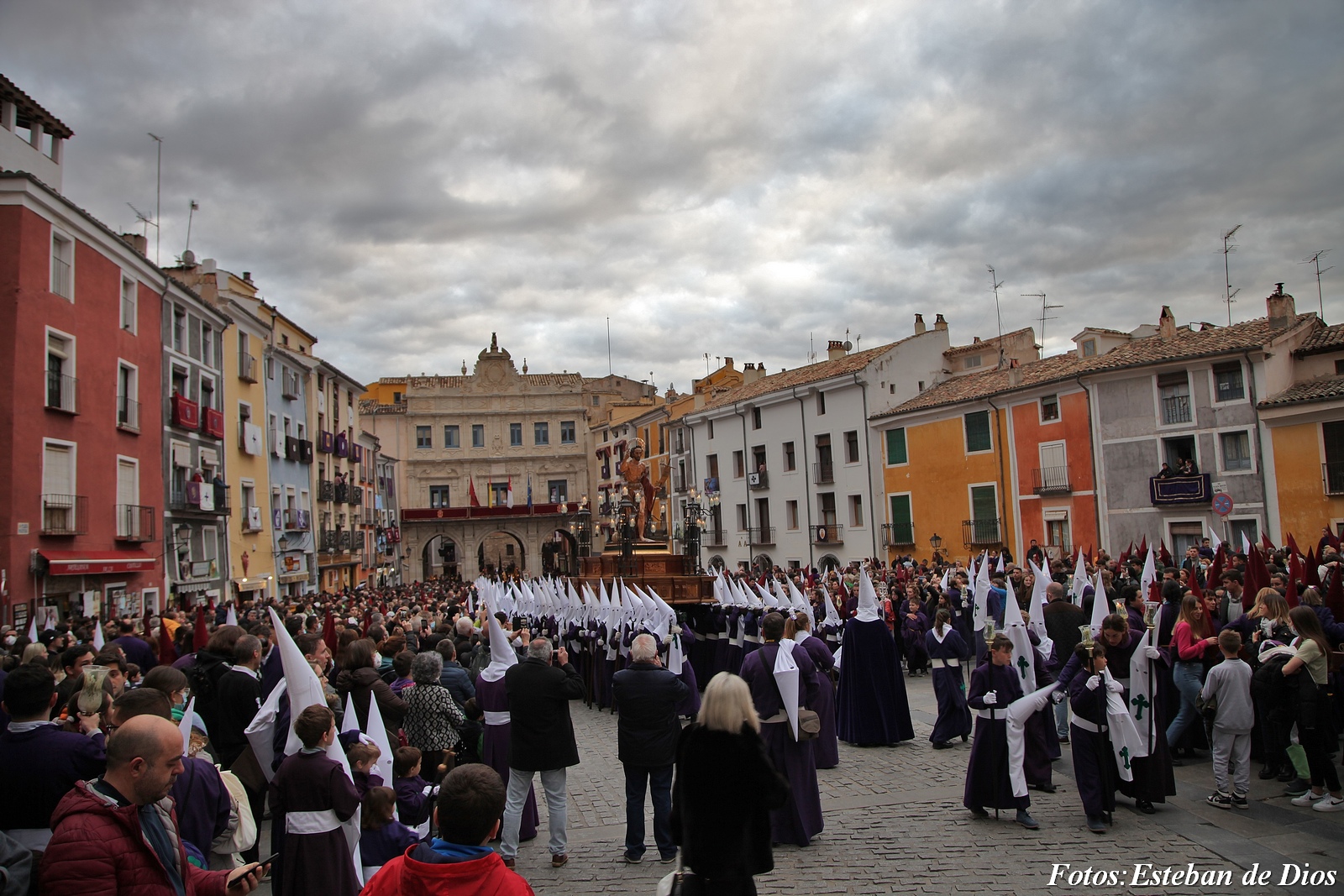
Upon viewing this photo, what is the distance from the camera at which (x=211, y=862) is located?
681 centimetres

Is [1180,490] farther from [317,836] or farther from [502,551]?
[502,551]

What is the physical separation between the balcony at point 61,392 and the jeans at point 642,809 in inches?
669

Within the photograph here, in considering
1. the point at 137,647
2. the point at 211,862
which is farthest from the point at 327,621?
the point at 211,862

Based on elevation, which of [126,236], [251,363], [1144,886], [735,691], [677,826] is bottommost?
[1144,886]

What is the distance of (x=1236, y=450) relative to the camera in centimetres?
2553

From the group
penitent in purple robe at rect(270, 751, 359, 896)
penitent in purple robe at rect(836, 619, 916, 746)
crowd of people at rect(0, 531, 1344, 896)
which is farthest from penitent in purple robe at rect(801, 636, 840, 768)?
penitent in purple robe at rect(270, 751, 359, 896)

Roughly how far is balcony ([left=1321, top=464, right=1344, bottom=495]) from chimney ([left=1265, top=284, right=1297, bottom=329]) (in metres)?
4.98

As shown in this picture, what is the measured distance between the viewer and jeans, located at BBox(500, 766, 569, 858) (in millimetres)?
7320

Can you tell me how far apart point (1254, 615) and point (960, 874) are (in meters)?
4.87

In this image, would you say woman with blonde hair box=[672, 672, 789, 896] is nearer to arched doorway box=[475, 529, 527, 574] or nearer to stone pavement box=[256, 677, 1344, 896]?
stone pavement box=[256, 677, 1344, 896]

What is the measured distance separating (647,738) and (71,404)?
17.4 meters

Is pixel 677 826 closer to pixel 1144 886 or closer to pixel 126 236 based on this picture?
pixel 1144 886

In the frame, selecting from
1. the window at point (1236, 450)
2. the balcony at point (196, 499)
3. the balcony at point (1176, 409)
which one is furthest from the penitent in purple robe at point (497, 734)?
the balcony at point (1176, 409)

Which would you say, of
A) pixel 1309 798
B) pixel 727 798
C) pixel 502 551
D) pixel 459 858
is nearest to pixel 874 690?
pixel 1309 798
